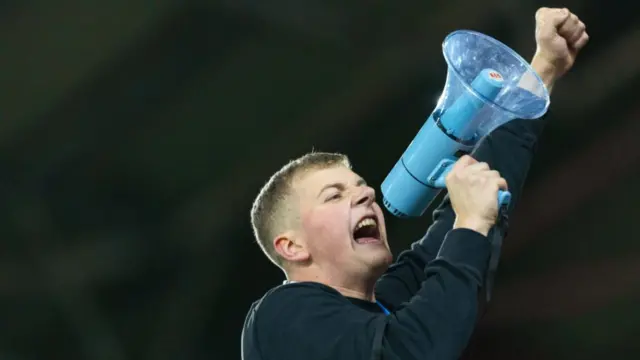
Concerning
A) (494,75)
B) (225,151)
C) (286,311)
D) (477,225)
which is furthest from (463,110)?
(225,151)

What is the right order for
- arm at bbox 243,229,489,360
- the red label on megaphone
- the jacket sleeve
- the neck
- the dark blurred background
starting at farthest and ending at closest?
the dark blurred background, the jacket sleeve, the neck, the red label on megaphone, arm at bbox 243,229,489,360

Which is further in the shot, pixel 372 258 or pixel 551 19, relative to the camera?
pixel 551 19

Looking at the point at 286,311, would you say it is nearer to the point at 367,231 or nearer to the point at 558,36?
the point at 367,231

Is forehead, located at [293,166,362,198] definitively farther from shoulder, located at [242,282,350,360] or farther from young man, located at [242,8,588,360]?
shoulder, located at [242,282,350,360]

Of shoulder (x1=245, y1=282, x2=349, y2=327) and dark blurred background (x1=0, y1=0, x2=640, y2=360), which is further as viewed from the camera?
dark blurred background (x1=0, y1=0, x2=640, y2=360)

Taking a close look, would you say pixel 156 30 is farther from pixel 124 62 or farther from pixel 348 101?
pixel 348 101

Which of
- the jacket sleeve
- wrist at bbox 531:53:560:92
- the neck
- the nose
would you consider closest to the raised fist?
wrist at bbox 531:53:560:92

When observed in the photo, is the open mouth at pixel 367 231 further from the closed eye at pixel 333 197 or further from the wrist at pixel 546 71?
the wrist at pixel 546 71

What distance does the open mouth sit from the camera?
138 cm

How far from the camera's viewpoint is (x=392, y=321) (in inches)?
44.7

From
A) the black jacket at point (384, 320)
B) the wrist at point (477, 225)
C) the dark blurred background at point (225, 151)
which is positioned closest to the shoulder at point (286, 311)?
the black jacket at point (384, 320)

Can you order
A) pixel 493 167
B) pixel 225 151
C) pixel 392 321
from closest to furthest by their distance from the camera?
pixel 392 321 < pixel 493 167 < pixel 225 151

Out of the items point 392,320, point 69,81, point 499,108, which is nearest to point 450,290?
point 392,320

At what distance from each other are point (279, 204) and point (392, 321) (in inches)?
15.3
